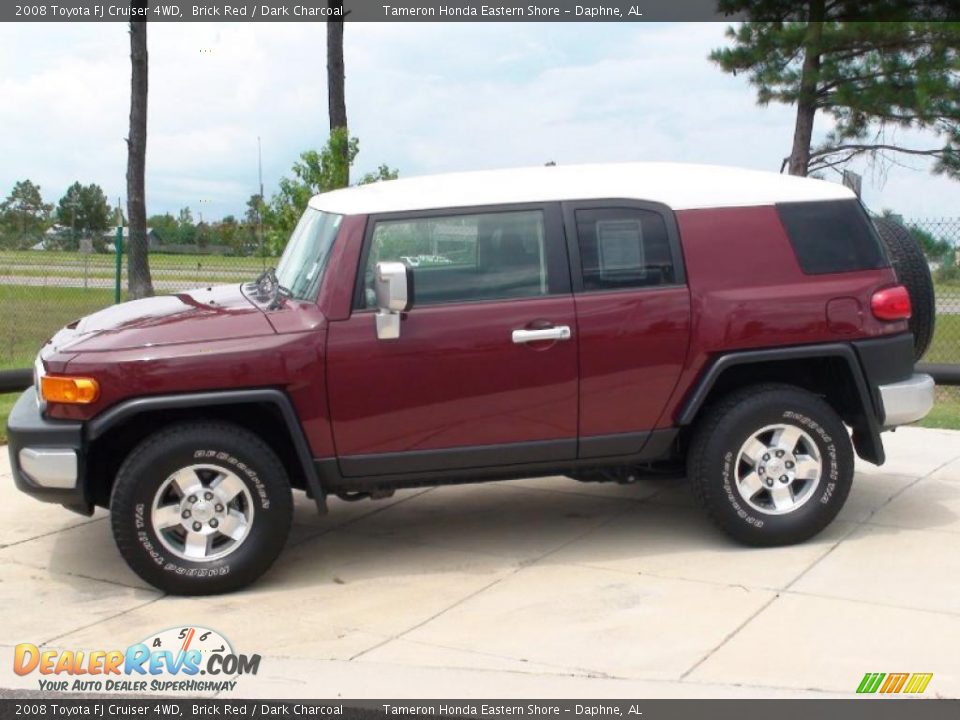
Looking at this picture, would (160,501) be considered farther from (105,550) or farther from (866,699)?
(866,699)

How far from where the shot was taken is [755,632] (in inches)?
202

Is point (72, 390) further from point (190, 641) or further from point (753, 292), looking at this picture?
point (753, 292)

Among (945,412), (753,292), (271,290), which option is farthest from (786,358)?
(945,412)

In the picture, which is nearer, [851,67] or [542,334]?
[542,334]

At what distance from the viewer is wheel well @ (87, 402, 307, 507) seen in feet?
19.2

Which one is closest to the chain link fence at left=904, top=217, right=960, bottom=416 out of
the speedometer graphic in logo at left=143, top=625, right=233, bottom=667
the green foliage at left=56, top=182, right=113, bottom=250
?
the speedometer graphic in logo at left=143, top=625, right=233, bottom=667

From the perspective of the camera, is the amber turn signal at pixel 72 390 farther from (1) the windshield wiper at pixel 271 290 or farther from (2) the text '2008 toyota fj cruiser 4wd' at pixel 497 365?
(1) the windshield wiper at pixel 271 290

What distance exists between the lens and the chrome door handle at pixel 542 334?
19.3ft

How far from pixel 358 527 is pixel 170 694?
2.34 m

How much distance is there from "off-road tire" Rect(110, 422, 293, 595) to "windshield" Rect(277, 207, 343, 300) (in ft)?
2.60

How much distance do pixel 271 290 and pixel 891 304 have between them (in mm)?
3154

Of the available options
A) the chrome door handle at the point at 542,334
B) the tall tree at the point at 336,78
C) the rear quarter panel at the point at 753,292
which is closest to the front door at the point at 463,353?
the chrome door handle at the point at 542,334

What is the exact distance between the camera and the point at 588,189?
6.15 meters

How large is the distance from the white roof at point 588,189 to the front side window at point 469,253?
0.30 feet
